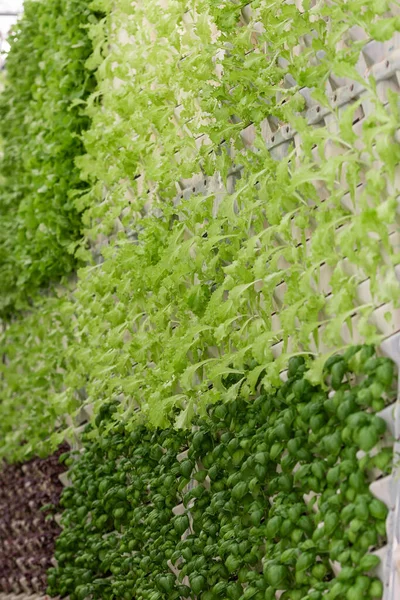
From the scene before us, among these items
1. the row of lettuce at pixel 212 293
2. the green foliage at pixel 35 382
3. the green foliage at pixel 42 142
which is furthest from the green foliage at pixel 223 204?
the green foliage at pixel 35 382

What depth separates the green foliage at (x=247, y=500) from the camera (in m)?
2.16

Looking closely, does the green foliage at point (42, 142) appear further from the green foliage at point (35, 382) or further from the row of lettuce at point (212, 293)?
the green foliage at point (35, 382)

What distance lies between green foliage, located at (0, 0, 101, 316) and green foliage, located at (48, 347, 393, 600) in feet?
3.42

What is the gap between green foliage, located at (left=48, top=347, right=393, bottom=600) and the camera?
2.16 metres

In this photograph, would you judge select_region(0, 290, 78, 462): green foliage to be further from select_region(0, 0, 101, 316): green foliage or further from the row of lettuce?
select_region(0, 0, 101, 316): green foliage

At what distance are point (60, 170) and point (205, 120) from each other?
52.9 inches

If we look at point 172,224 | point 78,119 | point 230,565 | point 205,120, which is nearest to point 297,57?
point 205,120

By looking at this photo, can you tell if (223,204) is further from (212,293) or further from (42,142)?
(42,142)

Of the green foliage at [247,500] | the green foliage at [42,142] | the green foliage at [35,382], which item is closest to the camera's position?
the green foliage at [247,500]

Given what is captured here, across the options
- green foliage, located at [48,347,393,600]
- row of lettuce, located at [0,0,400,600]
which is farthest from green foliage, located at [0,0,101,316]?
green foliage, located at [48,347,393,600]

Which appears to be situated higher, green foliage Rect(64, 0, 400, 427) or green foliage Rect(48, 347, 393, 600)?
green foliage Rect(64, 0, 400, 427)

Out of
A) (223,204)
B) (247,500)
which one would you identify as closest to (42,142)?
(223,204)

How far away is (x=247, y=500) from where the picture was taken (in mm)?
2646

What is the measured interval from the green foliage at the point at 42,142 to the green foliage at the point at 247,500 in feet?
3.42
